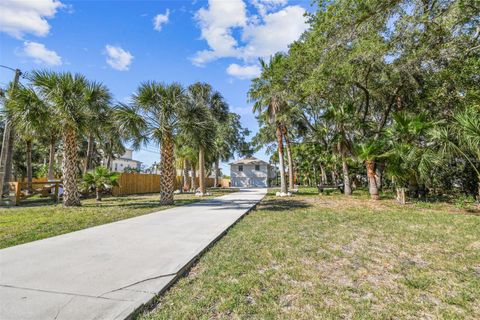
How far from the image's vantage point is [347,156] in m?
16.6

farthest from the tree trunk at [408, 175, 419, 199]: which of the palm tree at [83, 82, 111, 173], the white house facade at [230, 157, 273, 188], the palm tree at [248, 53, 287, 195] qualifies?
the white house facade at [230, 157, 273, 188]

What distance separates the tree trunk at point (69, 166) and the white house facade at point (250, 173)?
1224 inches

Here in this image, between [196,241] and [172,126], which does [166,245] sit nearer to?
[196,241]

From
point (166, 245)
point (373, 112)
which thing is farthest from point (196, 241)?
point (373, 112)

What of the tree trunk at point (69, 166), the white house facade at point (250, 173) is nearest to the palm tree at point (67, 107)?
the tree trunk at point (69, 166)

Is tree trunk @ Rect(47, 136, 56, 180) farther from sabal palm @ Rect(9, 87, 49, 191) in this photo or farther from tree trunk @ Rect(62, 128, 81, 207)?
sabal palm @ Rect(9, 87, 49, 191)

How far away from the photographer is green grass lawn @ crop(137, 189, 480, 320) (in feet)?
8.11

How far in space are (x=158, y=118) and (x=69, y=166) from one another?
4198mm

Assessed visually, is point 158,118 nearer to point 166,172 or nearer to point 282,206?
point 166,172

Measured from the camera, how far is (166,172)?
37.0 ft

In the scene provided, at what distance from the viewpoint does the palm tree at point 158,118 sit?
33.9ft

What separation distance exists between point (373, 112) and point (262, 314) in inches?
761

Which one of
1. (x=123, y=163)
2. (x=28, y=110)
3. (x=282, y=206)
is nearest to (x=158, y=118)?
(x=28, y=110)

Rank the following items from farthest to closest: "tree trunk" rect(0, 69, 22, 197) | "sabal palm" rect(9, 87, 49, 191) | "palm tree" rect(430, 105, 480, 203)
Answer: "tree trunk" rect(0, 69, 22, 197) < "sabal palm" rect(9, 87, 49, 191) < "palm tree" rect(430, 105, 480, 203)
